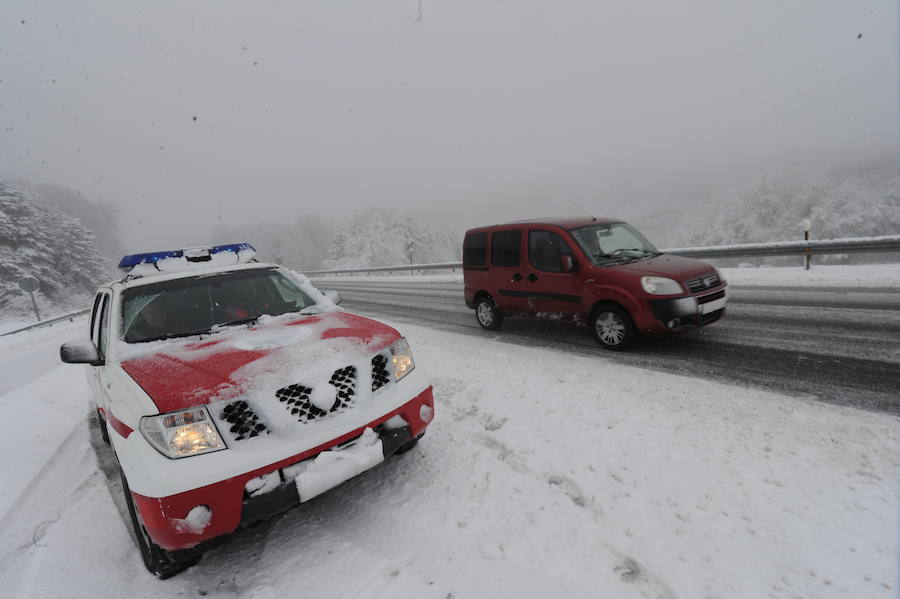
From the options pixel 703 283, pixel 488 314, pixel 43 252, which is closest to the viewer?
pixel 703 283

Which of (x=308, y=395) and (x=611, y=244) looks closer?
(x=308, y=395)

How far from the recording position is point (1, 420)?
5.43m

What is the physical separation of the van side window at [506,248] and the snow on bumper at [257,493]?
188 inches

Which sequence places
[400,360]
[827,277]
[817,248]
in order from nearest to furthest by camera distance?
[400,360] → [827,277] → [817,248]

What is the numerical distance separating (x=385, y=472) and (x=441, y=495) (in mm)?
594

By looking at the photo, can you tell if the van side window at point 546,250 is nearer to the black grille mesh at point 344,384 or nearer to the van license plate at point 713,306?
the van license plate at point 713,306

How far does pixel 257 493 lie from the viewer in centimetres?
220

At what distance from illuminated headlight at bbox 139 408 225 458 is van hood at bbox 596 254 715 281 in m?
5.02

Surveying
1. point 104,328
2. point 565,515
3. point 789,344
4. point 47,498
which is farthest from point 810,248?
point 47,498

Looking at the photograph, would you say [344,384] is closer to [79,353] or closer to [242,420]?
[242,420]

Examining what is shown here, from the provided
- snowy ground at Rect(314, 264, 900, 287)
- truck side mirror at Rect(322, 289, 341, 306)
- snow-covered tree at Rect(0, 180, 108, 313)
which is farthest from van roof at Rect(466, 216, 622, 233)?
snow-covered tree at Rect(0, 180, 108, 313)

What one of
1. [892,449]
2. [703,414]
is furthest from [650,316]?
[892,449]

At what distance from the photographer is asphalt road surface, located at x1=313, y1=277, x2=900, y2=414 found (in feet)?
13.0

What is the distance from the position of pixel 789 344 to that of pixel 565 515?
452 cm
